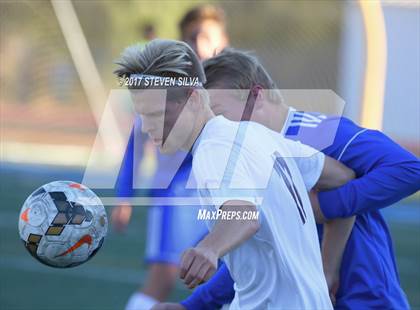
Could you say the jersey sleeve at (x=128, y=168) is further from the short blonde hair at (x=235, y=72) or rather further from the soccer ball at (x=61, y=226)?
the soccer ball at (x=61, y=226)

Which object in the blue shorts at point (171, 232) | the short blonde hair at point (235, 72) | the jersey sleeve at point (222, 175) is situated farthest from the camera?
the blue shorts at point (171, 232)

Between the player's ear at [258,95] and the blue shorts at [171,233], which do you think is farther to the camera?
the blue shorts at [171,233]

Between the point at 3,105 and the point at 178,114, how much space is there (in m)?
9.64

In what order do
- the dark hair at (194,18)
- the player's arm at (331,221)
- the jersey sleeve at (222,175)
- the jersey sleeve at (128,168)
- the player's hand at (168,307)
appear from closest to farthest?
the jersey sleeve at (222,175) < the player's arm at (331,221) < the player's hand at (168,307) < the jersey sleeve at (128,168) < the dark hair at (194,18)

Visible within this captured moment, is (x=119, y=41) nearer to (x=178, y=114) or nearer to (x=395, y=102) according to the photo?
(x=395, y=102)

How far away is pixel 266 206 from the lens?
8.63 feet

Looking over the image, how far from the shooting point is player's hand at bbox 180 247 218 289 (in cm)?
230

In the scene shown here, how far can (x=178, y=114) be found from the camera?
2.79 m

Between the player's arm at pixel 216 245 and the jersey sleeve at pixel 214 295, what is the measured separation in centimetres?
98

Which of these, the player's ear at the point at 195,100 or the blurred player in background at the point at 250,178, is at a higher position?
the player's ear at the point at 195,100

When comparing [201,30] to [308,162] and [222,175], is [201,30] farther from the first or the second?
[222,175]

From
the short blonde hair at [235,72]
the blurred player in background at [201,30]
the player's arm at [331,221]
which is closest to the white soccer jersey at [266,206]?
the player's arm at [331,221]

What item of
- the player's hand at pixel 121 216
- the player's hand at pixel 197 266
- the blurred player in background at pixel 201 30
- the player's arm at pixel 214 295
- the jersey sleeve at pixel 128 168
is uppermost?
the blurred player in background at pixel 201 30

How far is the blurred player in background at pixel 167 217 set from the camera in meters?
5.62
